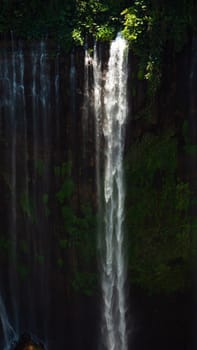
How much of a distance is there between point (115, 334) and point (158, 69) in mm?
6819

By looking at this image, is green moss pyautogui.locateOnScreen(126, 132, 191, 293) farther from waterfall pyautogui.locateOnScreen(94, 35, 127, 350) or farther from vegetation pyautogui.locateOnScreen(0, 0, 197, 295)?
waterfall pyautogui.locateOnScreen(94, 35, 127, 350)

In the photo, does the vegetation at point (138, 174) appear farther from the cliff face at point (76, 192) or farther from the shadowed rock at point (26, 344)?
the shadowed rock at point (26, 344)

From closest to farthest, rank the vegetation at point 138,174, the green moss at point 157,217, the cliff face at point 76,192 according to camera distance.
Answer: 1. the vegetation at point 138,174
2. the cliff face at point 76,192
3. the green moss at point 157,217

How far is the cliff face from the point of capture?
12.7m

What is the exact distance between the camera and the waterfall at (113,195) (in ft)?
40.4

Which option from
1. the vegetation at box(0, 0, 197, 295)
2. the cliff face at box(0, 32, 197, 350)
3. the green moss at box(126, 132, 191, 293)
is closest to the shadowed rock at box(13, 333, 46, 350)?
the cliff face at box(0, 32, 197, 350)

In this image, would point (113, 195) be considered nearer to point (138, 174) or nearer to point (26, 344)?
point (138, 174)

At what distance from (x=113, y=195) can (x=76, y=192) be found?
1.00 m

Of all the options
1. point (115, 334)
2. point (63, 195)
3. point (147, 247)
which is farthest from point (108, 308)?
point (63, 195)

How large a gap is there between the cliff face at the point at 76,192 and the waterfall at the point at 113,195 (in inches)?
8.6

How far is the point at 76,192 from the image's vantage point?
13.3 meters

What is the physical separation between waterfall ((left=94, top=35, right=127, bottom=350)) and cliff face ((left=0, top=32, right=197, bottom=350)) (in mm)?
218

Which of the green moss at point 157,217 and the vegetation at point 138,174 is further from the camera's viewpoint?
the green moss at point 157,217

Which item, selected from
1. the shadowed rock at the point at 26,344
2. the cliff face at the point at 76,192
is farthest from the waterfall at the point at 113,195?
the shadowed rock at the point at 26,344
